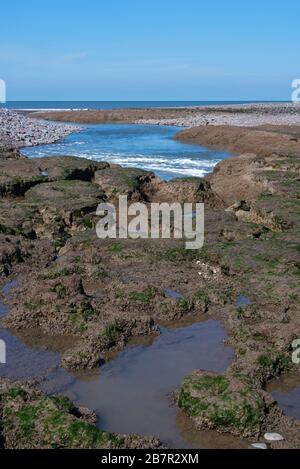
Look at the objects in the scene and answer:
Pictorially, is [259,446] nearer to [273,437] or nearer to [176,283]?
[273,437]

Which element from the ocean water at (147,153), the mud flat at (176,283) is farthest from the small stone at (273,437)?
the ocean water at (147,153)

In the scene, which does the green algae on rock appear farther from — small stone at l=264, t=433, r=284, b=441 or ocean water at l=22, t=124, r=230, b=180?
ocean water at l=22, t=124, r=230, b=180

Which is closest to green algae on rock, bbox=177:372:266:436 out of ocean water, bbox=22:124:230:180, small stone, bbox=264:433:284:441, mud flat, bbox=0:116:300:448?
mud flat, bbox=0:116:300:448

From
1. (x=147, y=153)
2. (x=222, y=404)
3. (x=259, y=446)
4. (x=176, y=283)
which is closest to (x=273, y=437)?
(x=259, y=446)

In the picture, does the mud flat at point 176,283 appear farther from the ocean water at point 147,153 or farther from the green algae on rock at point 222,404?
the ocean water at point 147,153
